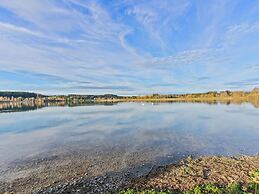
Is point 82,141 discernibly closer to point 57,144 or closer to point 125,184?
point 57,144

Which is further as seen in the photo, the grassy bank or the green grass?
the grassy bank

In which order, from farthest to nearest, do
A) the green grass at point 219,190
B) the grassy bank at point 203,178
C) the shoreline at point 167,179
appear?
1. the shoreline at point 167,179
2. the grassy bank at point 203,178
3. the green grass at point 219,190

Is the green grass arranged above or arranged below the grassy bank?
above

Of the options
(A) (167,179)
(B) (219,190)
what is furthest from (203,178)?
(B) (219,190)

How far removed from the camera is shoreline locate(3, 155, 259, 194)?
11258 millimetres

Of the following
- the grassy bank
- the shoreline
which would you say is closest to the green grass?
the grassy bank

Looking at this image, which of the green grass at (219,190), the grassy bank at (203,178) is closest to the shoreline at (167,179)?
the grassy bank at (203,178)

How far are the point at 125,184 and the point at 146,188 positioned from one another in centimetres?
132

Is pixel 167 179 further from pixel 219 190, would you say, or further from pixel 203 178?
pixel 219 190

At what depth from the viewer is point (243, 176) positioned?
39.8ft

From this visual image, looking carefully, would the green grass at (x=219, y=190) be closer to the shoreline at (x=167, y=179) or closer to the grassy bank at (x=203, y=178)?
the grassy bank at (x=203, y=178)

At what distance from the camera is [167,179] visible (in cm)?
1205

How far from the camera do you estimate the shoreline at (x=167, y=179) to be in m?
11.3

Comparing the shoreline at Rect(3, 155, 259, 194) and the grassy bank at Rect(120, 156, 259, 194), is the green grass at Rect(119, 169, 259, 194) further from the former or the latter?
the shoreline at Rect(3, 155, 259, 194)
